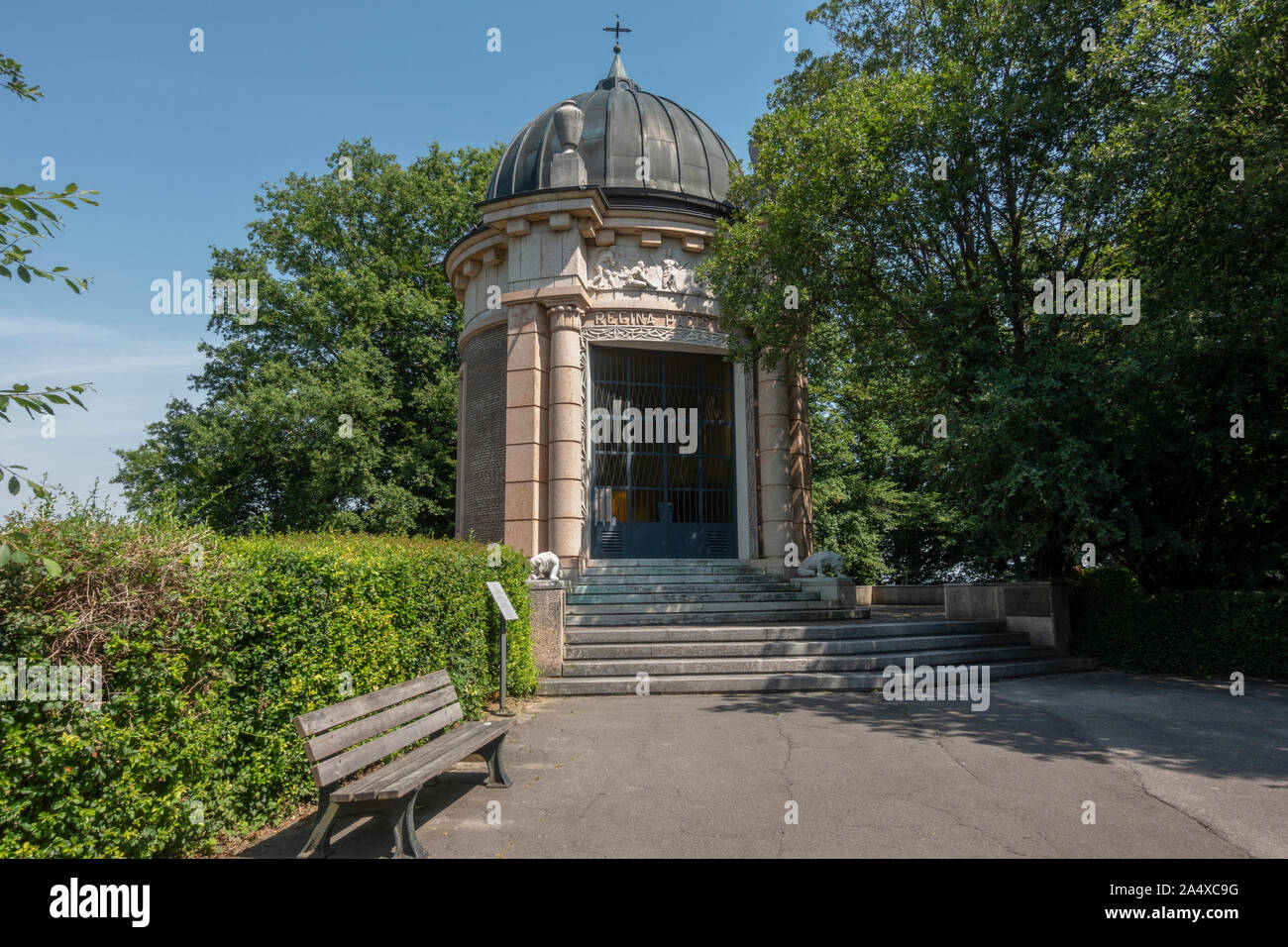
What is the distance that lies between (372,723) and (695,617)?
782cm

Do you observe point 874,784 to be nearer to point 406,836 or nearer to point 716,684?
point 406,836

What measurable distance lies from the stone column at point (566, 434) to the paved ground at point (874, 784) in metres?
5.32

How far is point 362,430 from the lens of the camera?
2138 centimetres

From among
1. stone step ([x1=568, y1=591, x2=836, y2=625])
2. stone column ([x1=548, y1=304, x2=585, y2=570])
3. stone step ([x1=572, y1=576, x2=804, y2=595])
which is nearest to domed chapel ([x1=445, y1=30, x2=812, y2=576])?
stone column ([x1=548, y1=304, x2=585, y2=570])

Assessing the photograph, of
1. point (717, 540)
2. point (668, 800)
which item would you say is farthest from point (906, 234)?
point (668, 800)

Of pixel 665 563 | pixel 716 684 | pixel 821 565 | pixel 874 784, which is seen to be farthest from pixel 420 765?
pixel 665 563

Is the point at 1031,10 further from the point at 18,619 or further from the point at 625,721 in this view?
the point at 18,619

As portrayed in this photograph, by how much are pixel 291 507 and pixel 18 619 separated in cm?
2064

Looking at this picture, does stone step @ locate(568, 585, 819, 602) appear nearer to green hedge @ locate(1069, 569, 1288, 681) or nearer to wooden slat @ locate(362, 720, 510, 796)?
green hedge @ locate(1069, 569, 1288, 681)

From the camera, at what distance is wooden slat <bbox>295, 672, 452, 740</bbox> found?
414 centimetres

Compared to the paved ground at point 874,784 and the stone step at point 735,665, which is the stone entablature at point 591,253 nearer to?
the stone step at point 735,665

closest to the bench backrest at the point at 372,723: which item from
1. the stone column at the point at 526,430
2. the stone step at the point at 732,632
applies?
the stone step at the point at 732,632

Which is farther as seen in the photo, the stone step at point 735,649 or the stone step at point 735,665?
the stone step at point 735,649

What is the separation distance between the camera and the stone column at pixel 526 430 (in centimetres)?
1416
